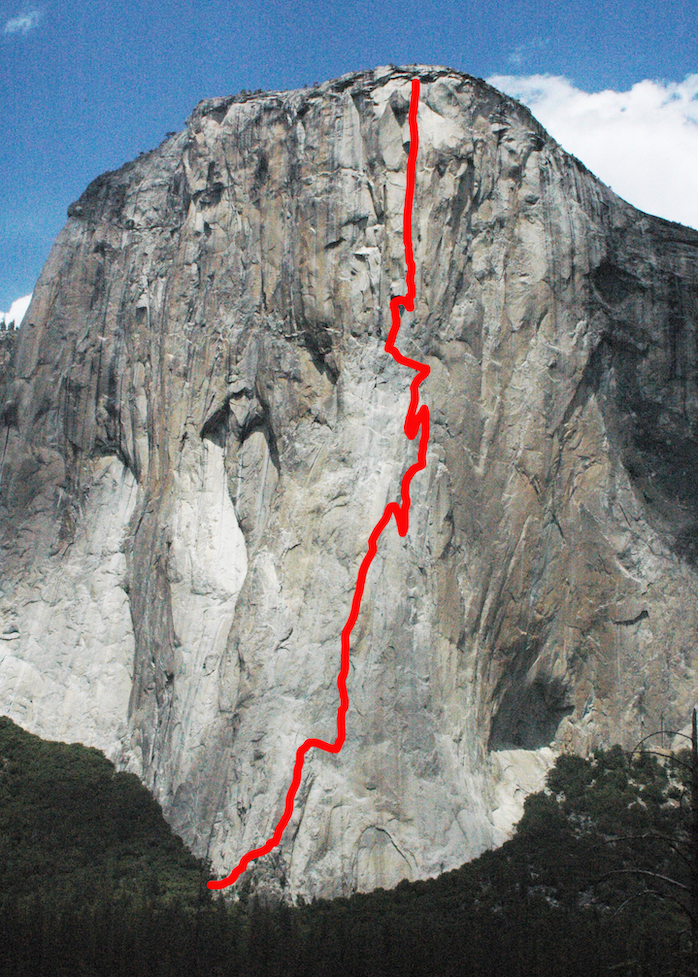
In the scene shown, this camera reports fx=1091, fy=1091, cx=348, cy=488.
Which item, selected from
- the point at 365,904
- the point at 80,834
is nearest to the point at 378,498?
the point at 365,904

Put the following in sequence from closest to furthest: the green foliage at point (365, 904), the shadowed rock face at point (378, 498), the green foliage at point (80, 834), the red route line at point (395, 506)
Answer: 1. the green foliage at point (365, 904)
2. the red route line at point (395, 506)
3. the green foliage at point (80, 834)
4. the shadowed rock face at point (378, 498)

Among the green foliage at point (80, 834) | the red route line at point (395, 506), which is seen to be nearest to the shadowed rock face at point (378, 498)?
the red route line at point (395, 506)

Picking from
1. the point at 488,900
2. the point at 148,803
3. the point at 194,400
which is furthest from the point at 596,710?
the point at 194,400

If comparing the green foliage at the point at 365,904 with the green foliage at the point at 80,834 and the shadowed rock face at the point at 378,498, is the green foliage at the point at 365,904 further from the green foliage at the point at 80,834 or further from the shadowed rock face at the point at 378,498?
the shadowed rock face at the point at 378,498

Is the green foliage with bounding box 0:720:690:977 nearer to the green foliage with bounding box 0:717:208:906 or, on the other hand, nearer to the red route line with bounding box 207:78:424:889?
the green foliage with bounding box 0:717:208:906

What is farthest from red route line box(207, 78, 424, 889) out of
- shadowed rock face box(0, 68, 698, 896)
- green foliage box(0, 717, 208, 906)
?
green foliage box(0, 717, 208, 906)
